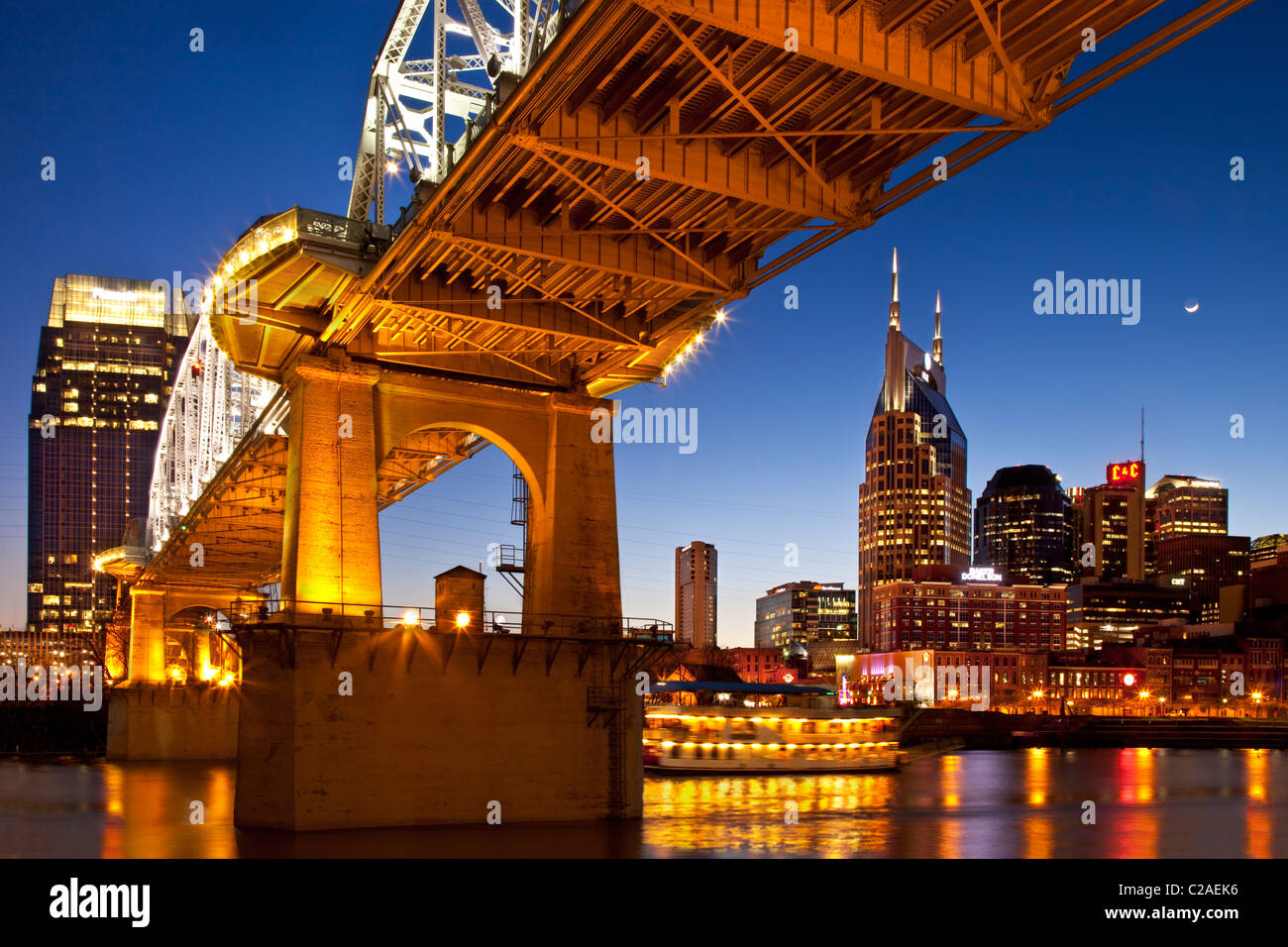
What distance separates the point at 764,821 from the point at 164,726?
2121 inches

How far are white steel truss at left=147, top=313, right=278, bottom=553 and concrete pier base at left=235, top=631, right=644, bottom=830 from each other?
82.2 feet

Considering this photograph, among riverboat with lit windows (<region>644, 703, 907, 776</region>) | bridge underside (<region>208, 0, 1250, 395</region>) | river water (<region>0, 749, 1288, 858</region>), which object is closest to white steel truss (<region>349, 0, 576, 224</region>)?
bridge underside (<region>208, 0, 1250, 395</region>)

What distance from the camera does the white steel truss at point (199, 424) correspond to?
226ft

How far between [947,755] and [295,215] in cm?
9899

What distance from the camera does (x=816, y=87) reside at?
24.2m

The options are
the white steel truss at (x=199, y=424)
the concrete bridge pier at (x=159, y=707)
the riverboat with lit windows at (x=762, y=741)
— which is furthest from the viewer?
the concrete bridge pier at (x=159, y=707)

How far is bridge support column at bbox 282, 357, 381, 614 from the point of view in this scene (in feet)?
120

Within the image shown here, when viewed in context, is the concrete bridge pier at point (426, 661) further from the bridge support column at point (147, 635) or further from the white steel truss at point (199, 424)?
the bridge support column at point (147, 635)

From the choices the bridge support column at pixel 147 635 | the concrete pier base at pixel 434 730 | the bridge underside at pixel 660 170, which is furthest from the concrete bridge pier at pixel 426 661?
the bridge support column at pixel 147 635

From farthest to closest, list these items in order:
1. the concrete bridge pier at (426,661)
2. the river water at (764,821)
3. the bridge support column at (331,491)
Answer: the bridge support column at (331,491), the concrete bridge pier at (426,661), the river water at (764,821)

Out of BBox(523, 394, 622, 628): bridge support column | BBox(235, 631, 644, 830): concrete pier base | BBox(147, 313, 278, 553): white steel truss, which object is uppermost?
BBox(147, 313, 278, 553): white steel truss

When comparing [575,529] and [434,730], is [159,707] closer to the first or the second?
[575,529]

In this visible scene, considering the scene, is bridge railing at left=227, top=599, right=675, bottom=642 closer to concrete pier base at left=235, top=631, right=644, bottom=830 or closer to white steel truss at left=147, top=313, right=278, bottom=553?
concrete pier base at left=235, top=631, right=644, bottom=830

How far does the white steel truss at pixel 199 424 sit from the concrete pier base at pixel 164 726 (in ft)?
35.5
